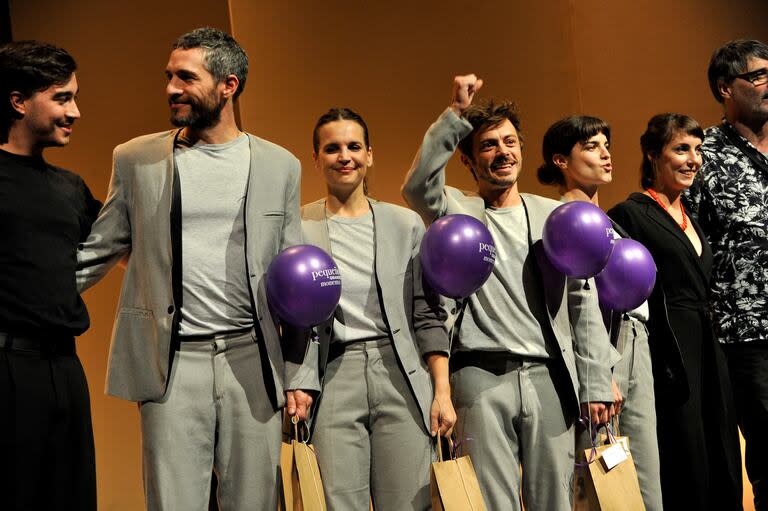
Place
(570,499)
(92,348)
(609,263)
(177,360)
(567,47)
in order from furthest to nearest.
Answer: (567,47) → (92,348) → (609,263) → (570,499) → (177,360)

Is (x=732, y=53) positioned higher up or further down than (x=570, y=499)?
higher up

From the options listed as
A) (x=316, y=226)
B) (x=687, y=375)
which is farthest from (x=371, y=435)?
(x=687, y=375)

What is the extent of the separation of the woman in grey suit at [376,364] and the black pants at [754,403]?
1.39 meters

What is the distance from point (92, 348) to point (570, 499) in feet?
8.43

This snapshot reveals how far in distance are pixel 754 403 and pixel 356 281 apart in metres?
1.73

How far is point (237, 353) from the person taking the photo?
2.65m

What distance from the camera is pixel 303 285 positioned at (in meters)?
2.64

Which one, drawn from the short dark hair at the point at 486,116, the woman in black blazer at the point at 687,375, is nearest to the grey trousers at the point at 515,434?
the woman in black blazer at the point at 687,375

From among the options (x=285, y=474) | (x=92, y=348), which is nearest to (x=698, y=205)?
(x=285, y=474)

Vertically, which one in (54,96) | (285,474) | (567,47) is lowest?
(285,474)

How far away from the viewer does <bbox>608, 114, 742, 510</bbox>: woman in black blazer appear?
3.54 metres

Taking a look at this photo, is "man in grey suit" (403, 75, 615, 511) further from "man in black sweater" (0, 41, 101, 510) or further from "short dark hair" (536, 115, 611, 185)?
"man in black sweater" (0, 41, 101, 510)

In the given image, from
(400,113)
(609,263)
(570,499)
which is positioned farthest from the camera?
(400,113)

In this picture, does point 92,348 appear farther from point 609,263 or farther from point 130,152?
point 609,263
